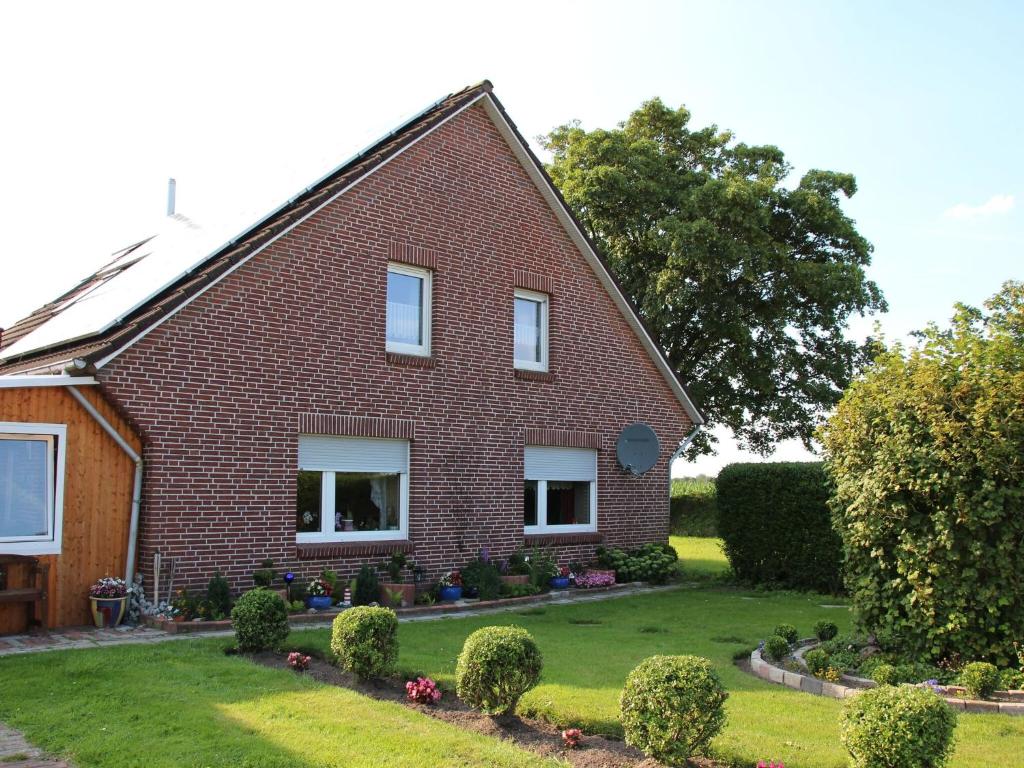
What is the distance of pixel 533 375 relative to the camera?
52.3 ft

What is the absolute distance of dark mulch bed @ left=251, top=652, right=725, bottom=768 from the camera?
5973 millimetres

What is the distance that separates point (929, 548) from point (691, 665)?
3893 millimetres

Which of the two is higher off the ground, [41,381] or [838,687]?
[41,381]

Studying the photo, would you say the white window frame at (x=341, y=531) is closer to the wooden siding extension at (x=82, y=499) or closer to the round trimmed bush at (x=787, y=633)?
the wooden siding extension at (x=82, y=499)

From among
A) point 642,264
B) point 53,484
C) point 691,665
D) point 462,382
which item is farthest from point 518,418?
point 642,264

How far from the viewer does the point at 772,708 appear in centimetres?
742

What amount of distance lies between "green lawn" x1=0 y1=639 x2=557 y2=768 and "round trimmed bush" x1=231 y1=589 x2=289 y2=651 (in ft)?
1.30

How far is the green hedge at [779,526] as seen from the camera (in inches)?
642

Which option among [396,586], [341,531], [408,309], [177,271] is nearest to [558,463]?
[408,309]

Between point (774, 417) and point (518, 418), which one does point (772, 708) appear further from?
point (774, 417)

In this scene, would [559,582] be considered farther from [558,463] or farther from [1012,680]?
[1012,680]

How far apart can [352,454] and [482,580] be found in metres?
2.80

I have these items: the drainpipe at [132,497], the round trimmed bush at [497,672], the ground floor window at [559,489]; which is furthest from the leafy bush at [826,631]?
the drainpipe at [132,497]

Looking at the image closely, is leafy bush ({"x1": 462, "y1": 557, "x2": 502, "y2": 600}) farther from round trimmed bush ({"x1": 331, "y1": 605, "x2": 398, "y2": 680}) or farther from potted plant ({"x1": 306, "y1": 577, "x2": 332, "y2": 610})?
round trimmed bush ({"x1": 331, "y1": 605, "x2": 398, "y2": 680})
